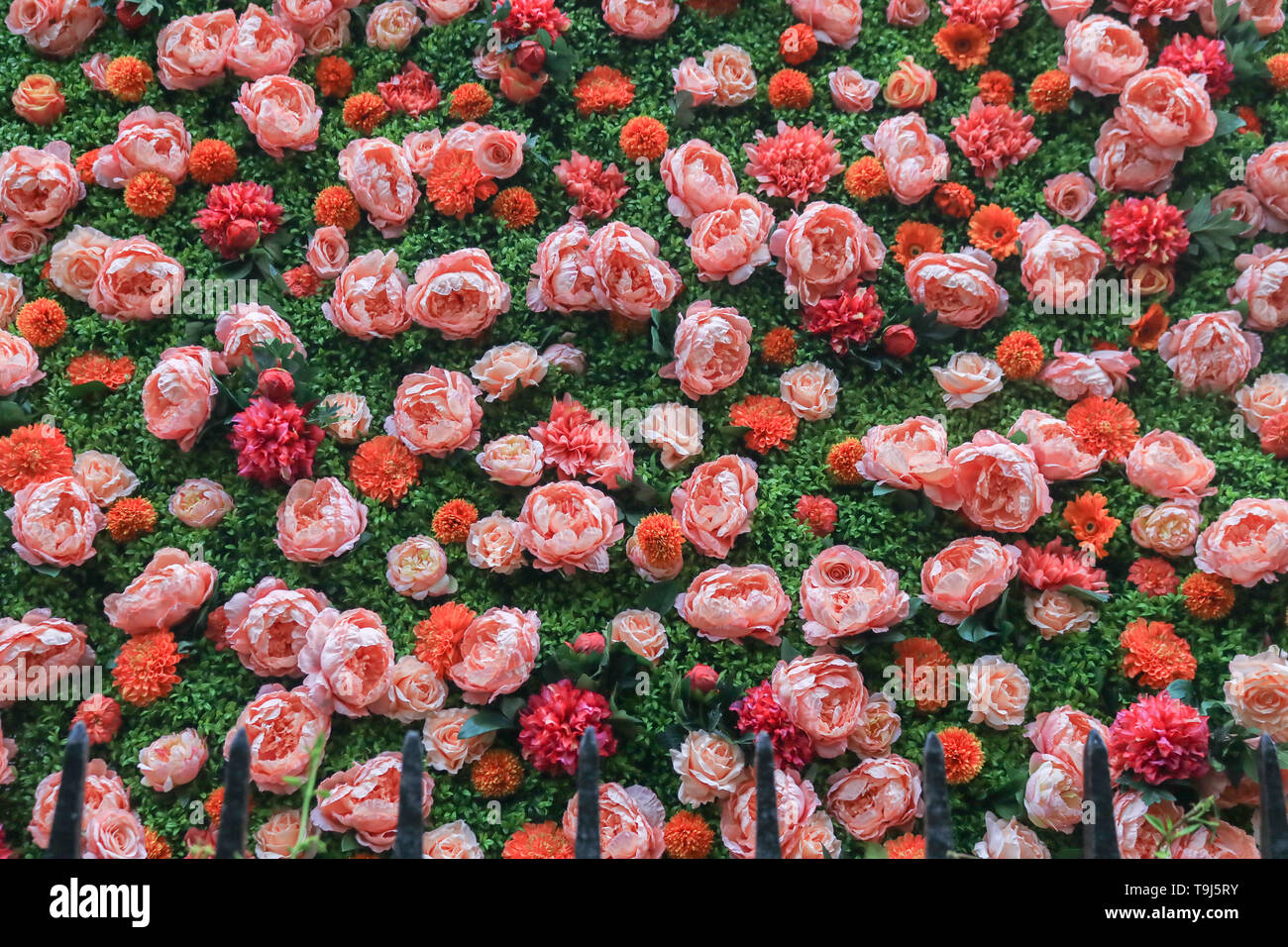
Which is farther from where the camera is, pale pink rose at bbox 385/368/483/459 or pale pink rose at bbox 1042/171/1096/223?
pale pink rose at bbox 1042/171/1096/223

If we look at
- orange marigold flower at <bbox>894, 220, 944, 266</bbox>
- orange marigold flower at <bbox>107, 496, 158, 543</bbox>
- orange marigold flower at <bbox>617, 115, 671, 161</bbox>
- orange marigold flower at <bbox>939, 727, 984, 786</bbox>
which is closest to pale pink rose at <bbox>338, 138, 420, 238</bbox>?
orange marigold flower at <bbox>617, 115, 671, 161</bbox>

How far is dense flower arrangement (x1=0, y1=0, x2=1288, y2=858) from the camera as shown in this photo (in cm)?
240

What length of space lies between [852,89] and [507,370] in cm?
118

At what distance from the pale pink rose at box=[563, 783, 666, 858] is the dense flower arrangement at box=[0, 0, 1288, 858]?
0.03 feet

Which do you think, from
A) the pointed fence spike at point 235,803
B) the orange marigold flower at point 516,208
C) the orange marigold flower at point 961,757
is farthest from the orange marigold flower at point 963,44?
the pointed fence spike at point 235,803

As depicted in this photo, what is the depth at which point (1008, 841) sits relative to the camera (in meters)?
2.31

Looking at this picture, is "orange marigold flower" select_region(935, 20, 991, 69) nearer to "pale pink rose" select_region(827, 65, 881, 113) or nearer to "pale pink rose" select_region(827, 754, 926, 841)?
"pale pink rose" select_region(827, 65, 881, 113)

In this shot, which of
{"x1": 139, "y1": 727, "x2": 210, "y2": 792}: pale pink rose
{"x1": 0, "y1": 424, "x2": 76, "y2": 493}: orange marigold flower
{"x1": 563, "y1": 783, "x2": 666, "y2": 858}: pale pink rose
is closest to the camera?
{"x1": 563, "y1": 783, "x2": 666, "y2": 858}: pale pink rose

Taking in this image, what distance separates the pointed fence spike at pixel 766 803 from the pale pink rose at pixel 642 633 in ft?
2.18

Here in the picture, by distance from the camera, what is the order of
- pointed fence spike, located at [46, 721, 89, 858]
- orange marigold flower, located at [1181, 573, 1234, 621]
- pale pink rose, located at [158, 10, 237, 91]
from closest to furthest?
pointed fence spike, located at [46, 721, 89, 858]
orange marigold flower, located at [1181, 573, 1234, 621]
pale pink rose, located at [158, 10, 237, 91]

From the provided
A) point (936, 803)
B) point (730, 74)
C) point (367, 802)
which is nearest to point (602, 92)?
point (730, 74)
